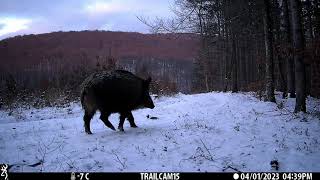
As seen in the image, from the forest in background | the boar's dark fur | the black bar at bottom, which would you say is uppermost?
the forest in background

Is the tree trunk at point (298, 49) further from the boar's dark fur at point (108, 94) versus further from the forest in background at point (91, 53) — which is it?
the forest in background at point (91, 53)

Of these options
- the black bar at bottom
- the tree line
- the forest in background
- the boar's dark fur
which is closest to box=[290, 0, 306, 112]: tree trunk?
the tree line

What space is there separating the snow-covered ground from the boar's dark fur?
0.57 m

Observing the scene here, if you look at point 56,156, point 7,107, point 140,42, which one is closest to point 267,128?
point 56,156

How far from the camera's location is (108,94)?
365 inches

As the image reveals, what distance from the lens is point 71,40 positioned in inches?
2832

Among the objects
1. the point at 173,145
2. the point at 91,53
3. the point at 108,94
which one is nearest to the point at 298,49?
the point at 173,145

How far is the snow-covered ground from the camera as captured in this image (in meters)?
6.34

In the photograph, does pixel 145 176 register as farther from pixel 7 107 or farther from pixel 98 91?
pixel 7 107

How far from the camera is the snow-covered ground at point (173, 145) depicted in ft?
20.8

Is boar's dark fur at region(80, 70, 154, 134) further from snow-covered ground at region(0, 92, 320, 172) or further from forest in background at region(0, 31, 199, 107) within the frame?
forest in background at region(0, 31, 199, 107)

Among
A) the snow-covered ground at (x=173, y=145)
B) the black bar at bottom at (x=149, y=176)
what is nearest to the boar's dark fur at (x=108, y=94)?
the snow-covered ground at (x=173, y=145)

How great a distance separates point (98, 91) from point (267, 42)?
935cm

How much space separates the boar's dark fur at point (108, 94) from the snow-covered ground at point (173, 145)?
1.85 feet
